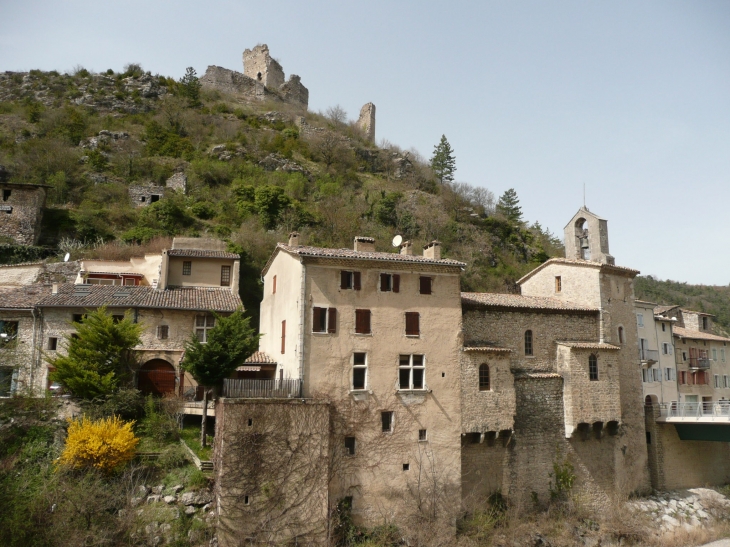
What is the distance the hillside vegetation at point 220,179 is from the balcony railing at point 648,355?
51.0 ft

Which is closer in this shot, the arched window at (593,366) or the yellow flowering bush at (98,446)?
the yellow flowering bush at (98,446)

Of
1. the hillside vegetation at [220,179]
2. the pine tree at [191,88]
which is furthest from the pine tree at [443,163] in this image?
the pine tree at [191,88]

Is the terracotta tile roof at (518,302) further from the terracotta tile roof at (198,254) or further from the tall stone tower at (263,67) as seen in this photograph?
the tall stone tower at (263,67)

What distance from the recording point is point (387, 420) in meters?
24.7

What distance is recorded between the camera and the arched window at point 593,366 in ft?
96.3

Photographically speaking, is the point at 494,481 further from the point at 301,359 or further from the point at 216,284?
the point at 216,284

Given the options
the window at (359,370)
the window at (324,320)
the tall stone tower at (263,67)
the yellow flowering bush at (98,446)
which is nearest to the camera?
the yellow flowering bush at (98,446)

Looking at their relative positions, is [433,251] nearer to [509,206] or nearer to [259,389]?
[259,389]

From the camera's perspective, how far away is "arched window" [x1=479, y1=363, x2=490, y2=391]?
2655cm

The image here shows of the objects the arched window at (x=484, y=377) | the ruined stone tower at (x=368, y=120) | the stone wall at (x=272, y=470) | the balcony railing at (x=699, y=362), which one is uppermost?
the ruined stone tower at (x=368, y=120)

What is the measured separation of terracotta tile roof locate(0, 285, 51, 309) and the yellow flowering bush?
28.2 ft

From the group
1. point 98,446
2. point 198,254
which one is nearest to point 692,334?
point 198,254

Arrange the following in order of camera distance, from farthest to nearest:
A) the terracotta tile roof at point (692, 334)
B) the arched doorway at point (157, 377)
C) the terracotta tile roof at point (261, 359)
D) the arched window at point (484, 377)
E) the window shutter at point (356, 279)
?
the terracotta tile roof at point (692, 334) → the terracotta tile roof at point (261, 359) → the arched doorway at point (157, 377) → the arched window at point (484, 377) → the window shutter at point (356, 279)

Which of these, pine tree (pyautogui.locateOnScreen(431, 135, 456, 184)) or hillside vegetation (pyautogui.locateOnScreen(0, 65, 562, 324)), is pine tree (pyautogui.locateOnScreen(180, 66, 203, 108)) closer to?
hillside vegetation (pyautogui.locateOnScreen(0, 65, 562, 324))
